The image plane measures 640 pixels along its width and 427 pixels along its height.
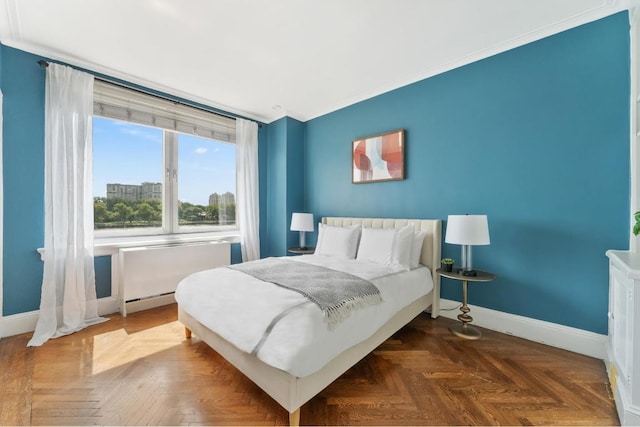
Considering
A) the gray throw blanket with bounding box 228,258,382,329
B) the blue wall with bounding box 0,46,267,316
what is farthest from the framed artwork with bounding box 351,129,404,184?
the blue wall with bounding box 0,46,267,316

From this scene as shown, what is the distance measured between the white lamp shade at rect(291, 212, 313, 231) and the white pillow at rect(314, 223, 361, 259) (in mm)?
584

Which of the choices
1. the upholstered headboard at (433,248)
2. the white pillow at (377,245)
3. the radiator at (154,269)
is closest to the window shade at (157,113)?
the radiator at (154,269)

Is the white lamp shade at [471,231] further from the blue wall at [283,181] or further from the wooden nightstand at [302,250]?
the blue wall at [283,181]

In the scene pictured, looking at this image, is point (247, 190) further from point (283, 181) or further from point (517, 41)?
point (517, 41)

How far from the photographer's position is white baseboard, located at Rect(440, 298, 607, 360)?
2098 millimetres

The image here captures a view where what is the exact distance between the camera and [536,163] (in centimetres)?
237

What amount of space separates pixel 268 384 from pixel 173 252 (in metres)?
2.39

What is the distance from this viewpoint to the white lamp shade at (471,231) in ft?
7.54

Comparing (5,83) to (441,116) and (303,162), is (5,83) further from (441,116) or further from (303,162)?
(441,116)

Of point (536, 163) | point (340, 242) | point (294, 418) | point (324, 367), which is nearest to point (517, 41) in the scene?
point (536, 163)

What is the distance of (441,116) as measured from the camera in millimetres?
2959

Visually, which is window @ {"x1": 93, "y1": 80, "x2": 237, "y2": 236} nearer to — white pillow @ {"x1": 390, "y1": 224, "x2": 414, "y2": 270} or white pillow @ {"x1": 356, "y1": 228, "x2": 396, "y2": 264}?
white pillow @ {"x1": 356, "y1": 228, "x2": 396, "y2": 264}

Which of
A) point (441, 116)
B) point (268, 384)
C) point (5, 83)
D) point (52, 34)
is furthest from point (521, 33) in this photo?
point (5, 83)

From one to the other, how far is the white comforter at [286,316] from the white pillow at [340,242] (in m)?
0.59
